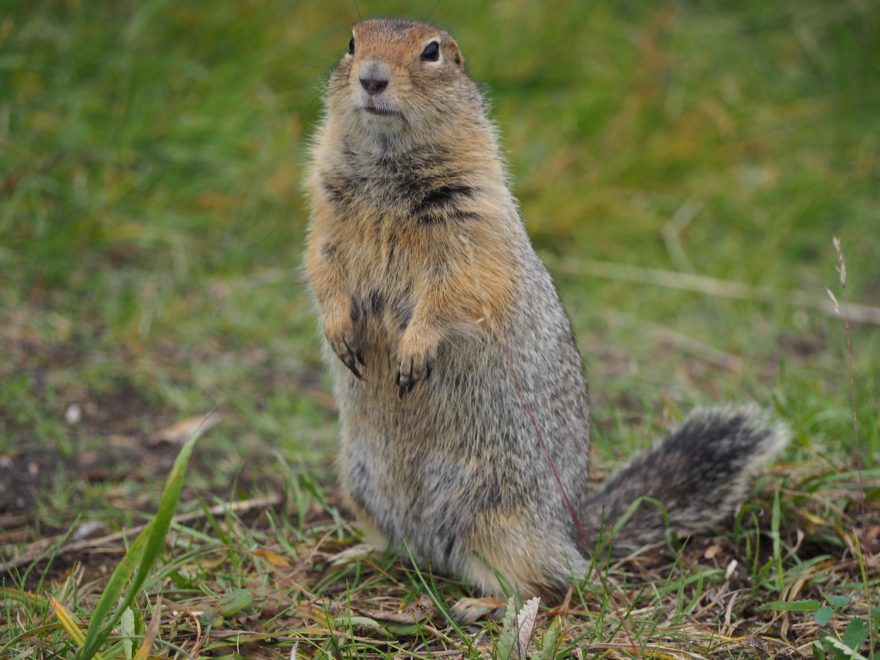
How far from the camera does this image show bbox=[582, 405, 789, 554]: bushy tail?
357 centimetres

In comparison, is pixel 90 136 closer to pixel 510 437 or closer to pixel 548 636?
pixel 510 437

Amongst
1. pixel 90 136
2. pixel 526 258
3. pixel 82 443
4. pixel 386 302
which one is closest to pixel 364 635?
pixel 386 302

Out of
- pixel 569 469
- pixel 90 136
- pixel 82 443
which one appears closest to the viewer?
pixel 569 469

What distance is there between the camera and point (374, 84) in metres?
3.20

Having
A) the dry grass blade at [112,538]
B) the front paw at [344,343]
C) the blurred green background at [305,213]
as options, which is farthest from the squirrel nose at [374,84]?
the dry grass blade at [112,538]

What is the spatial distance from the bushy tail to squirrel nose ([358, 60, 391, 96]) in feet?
5.06

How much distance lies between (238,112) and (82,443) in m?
2.69

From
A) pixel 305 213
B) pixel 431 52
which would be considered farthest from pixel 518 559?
pixel 305 213

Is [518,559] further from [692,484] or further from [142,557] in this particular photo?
[142,557]

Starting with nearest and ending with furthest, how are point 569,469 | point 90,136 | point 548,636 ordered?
1. point 548,636
2. point 569,469
3. point 90,136

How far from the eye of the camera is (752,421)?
3641 millimetres

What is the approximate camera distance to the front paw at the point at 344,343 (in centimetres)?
334

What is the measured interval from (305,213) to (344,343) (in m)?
3.25

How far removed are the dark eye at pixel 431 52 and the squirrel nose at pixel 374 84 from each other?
0.25 meters
